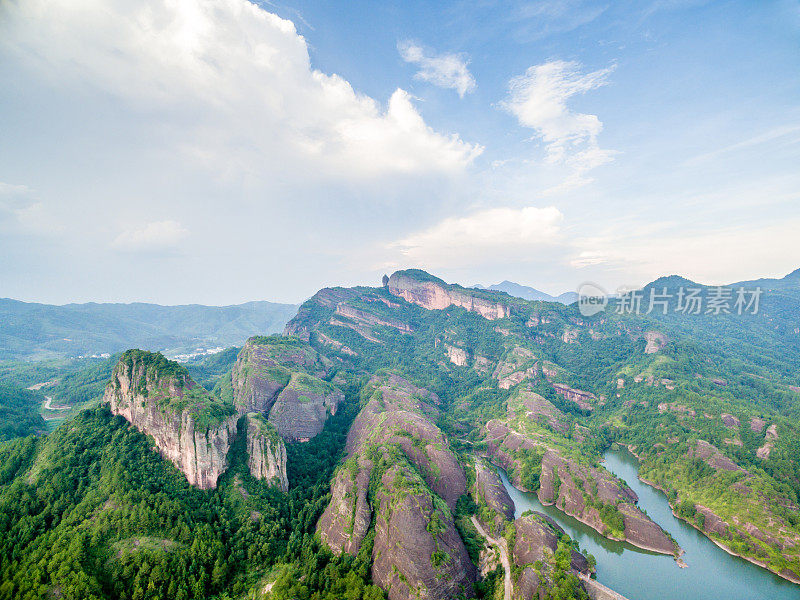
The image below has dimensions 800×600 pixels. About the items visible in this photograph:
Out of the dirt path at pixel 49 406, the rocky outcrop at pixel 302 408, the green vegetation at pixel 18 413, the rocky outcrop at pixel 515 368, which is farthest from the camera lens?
the rocky outcrop at pixel 515 368

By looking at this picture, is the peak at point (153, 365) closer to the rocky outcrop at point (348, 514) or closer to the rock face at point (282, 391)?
the rock face at point (282, 391)

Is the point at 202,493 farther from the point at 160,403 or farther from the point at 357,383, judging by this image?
the point at 357,383

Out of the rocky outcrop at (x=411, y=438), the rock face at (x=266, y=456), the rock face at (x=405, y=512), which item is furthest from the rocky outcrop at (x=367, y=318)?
the rock face at (x=266, y=456)

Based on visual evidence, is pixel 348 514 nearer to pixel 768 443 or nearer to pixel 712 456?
pixel 712 456

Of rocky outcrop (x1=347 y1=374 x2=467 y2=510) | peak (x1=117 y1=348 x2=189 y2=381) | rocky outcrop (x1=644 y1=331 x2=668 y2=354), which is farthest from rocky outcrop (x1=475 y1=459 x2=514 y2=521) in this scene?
rocky outcrop (x1=644 y1=331 x2=668 y2=354)

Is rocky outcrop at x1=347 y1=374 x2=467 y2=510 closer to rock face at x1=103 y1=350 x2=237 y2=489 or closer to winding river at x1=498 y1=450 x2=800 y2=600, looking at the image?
winding river at x1=498 y1=450 x2=800 y2=600

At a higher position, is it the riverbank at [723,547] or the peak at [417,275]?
the peak at [417,275]

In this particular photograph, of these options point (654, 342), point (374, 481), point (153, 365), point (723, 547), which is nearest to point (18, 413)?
point (153, 365)
